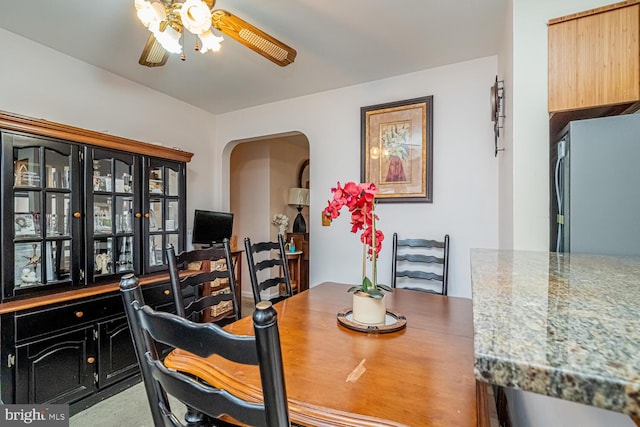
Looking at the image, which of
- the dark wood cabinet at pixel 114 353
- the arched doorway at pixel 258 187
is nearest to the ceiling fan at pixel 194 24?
the dark wood cabinet at pixel 114 353

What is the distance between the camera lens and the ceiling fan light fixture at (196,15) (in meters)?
1.44

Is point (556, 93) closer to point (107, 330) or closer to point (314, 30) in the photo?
point (314, 30)

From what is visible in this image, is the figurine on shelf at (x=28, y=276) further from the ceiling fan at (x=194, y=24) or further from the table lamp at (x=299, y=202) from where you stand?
the table lamp at (x=299, y=202)

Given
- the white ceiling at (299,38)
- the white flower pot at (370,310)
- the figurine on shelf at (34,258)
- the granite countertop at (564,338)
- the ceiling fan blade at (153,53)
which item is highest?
the white ceiling at (299,38)

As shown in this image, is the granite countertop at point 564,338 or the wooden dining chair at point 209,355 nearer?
the granite countertop at point 564,338

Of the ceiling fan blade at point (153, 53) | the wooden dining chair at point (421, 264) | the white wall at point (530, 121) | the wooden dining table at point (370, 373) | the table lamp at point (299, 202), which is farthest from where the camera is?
the table lamp at point (299, 202)

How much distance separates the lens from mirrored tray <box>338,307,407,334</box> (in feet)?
4.17

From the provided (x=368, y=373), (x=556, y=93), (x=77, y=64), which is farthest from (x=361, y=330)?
(x=77, y=64)

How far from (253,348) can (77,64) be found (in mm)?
3066

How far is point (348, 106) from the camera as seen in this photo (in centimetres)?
306

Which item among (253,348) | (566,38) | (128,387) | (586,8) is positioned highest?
(586,8)

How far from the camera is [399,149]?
2.80 metres

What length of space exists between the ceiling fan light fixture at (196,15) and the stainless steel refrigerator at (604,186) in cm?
167

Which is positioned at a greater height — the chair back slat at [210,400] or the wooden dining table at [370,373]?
the chair back slat at [210,400]
